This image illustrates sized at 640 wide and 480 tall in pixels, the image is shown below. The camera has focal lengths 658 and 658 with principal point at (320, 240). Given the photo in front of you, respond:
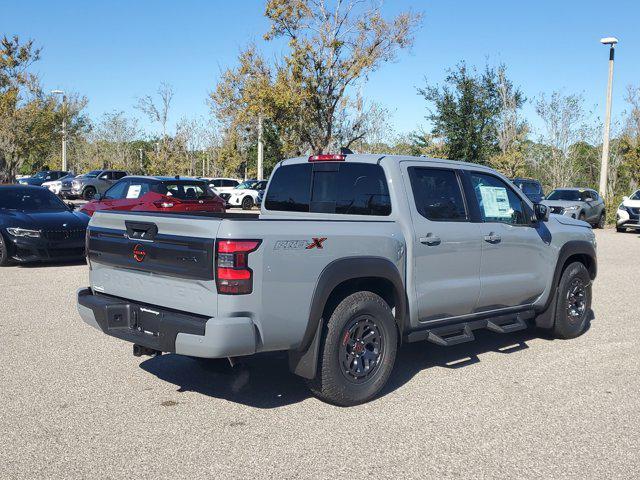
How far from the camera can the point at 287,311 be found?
4.34 metres

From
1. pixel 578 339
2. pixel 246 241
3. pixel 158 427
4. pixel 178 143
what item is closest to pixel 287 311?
pixel 246 241

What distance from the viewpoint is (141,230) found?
15.3ft

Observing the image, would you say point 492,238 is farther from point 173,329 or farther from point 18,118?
point 18,118

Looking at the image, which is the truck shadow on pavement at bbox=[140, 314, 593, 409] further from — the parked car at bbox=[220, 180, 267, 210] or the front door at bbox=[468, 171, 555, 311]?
the parked car at bbox=[220, 180, 267, 210]

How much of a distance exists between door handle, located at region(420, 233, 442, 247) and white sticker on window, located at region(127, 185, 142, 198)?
10323 millimetres

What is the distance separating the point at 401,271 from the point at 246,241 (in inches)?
59.0

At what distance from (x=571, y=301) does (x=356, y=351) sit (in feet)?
11.0

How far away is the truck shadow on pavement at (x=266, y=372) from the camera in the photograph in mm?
5129

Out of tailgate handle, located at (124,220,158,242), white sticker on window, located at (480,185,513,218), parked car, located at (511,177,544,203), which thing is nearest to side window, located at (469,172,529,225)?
white sticker on window, located at (480,185,513,218)

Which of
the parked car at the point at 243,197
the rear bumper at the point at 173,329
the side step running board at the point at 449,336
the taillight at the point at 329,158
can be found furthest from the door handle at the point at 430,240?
the parked car at the point at 243,197

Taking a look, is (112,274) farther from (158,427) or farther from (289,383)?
(289,383)

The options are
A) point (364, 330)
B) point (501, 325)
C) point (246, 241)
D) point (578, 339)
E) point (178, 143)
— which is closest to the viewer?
point (246, 241)

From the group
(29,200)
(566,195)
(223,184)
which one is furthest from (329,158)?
(223,184)

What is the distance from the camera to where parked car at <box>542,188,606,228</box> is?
946 inches
